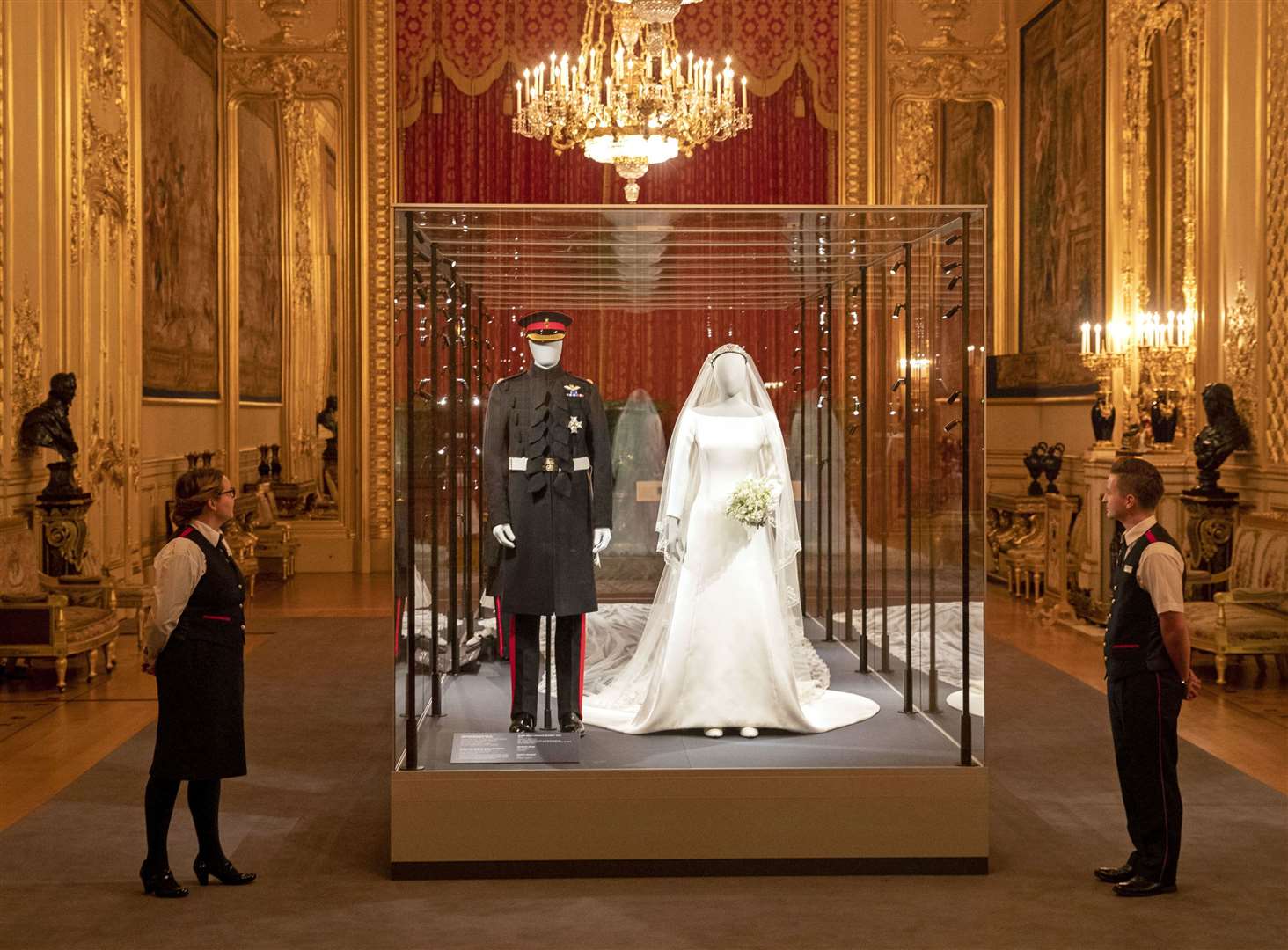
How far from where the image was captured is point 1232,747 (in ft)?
23.5

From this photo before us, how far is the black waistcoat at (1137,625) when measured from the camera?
15.5ft

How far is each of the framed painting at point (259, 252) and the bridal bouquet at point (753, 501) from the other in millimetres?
10665

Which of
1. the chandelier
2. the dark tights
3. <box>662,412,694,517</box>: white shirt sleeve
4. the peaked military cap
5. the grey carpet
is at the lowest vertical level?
the grey carpet

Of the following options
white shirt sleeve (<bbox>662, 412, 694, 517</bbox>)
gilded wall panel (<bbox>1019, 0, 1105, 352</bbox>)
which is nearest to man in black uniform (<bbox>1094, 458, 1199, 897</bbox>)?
white shirt sleeve (<bbox>662, 412, 694, 517</bbox>)

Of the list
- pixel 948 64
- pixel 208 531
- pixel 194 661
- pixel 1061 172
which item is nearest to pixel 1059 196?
pixel 1061 172

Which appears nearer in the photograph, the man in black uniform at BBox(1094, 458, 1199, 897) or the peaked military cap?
the man in black uniform at BBox(1094, 458, 1199, 897)

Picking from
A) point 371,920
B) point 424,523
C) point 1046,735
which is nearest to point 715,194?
point 1046,735

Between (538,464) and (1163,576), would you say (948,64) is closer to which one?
(538,464)

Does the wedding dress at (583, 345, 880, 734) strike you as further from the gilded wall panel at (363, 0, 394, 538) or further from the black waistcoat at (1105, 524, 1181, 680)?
the gilded wall panel at (363, 0, 394, 538)

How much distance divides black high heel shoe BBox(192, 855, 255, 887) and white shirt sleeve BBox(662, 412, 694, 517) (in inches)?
84.1

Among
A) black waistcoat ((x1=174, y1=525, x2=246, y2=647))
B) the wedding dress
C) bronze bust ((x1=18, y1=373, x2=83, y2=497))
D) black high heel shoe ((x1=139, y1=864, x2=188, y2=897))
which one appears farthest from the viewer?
bronze bust ((x1=18, y1=373, x2=83, y2=497))

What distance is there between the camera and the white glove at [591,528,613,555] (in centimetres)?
570

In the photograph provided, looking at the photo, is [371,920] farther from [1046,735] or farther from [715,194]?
[715,194]

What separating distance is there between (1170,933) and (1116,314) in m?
8.65
